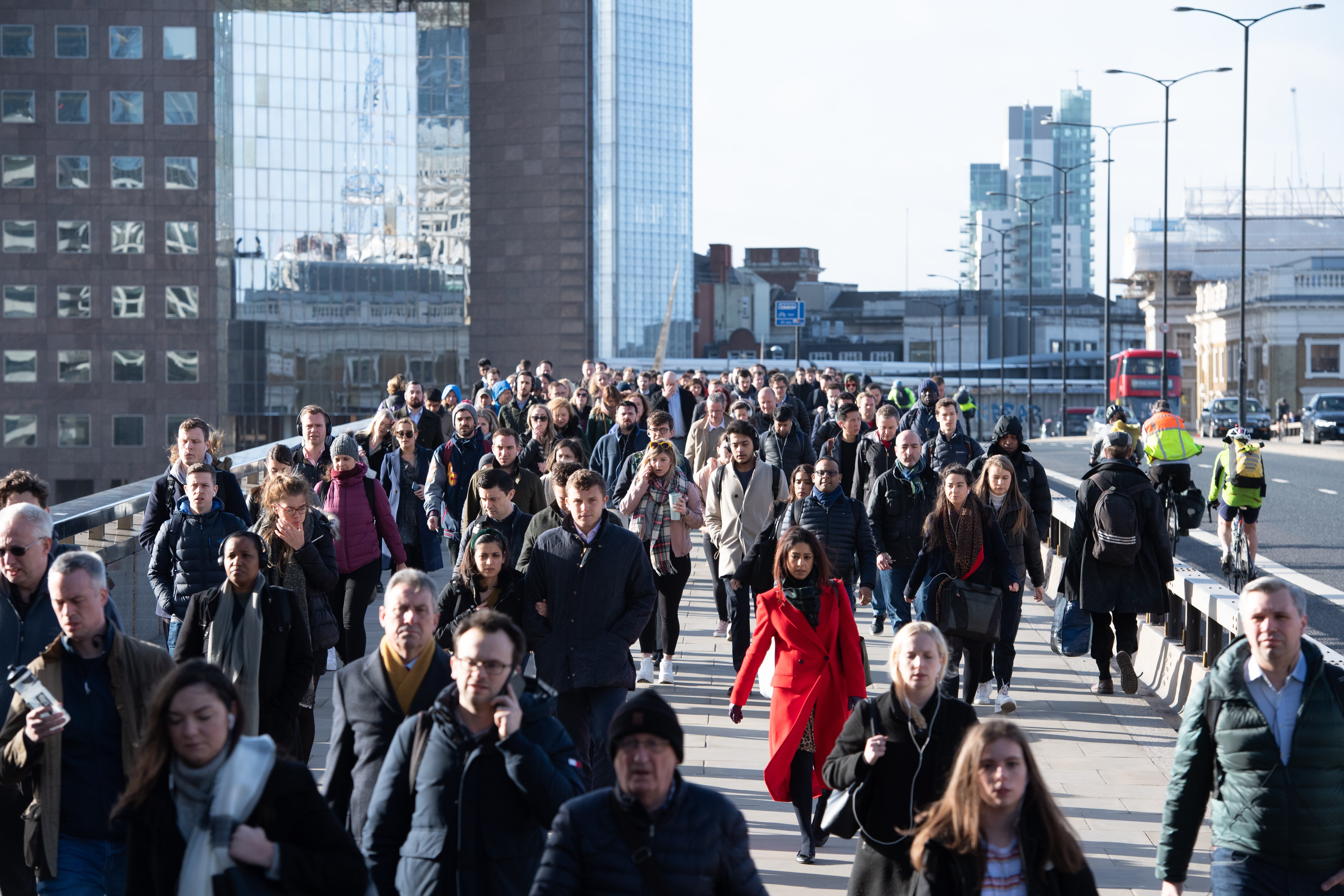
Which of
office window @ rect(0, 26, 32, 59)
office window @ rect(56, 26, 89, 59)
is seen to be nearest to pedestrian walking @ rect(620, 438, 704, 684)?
office window @ rect(56, 26, 89, 59)

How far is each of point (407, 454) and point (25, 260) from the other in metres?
68.9

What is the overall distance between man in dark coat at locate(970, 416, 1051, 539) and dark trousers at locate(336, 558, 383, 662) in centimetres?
453

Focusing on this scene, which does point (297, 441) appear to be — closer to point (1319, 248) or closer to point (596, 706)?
point (596, 706)

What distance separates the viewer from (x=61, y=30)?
72438 mm

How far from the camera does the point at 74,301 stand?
75125 millimetres

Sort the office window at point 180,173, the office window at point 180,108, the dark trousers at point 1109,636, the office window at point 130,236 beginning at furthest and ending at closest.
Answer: the office window at point 130,236, the office window at point 180,173, the office window at point 180,108, the dark trousers at point 1109,636

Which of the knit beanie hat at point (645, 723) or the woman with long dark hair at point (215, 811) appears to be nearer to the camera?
the woman with long dark hair at point (215, 811)

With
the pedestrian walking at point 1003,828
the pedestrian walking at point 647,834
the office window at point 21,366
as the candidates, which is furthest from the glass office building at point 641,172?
the pedestrian walking at point 647,834

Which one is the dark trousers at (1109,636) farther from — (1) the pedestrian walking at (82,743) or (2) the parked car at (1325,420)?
(2) the parked car at (1325,420)

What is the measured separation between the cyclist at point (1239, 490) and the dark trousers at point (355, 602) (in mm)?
9624

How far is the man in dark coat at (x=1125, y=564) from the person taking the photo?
35.4 feet

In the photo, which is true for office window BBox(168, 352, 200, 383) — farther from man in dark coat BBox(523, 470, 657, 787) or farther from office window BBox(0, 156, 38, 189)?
man in dark coat BBox(523, 470, 657, 787)

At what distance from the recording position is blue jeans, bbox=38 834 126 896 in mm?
5250

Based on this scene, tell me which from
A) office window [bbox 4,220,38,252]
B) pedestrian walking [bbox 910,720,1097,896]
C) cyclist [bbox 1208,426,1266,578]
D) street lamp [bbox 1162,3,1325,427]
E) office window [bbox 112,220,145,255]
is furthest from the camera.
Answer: office window [bbox 4,220,38,252]
